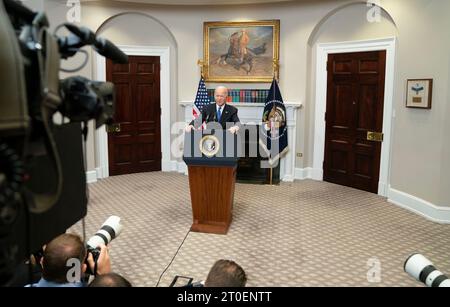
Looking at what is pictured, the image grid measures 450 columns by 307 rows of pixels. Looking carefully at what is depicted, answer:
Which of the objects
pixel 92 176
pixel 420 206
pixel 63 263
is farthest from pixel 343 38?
pixel 63 263

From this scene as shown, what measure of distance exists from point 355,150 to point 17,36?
621 cm

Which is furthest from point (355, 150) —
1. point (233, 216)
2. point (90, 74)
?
point (90, 74)

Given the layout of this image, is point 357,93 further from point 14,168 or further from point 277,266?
point 14,168

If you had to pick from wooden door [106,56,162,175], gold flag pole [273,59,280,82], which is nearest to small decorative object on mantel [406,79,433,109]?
gold flag pole [273,59,280,82]

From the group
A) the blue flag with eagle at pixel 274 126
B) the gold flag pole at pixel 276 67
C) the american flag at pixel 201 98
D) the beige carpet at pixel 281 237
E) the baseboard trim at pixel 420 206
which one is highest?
the gold flag pole at pixel 276 67

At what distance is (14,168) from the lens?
0.81 m

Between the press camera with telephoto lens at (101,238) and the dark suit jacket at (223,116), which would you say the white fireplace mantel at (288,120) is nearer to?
the dark suit jacket at (223,116)

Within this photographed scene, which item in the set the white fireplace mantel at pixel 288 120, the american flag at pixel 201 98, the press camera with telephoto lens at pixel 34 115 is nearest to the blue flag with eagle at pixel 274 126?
the white fireplace mantel at pixel 288 120

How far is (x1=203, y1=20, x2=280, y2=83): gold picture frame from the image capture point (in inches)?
273

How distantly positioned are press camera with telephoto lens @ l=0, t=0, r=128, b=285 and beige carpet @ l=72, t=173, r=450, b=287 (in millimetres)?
2392

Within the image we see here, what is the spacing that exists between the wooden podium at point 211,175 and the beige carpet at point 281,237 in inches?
7.4

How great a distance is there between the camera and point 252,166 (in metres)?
6.99

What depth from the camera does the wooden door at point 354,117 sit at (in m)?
6.12

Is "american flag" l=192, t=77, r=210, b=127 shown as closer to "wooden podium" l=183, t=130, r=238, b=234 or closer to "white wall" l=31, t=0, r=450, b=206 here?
"white wall" l=31, t=0, r=450, b=206
